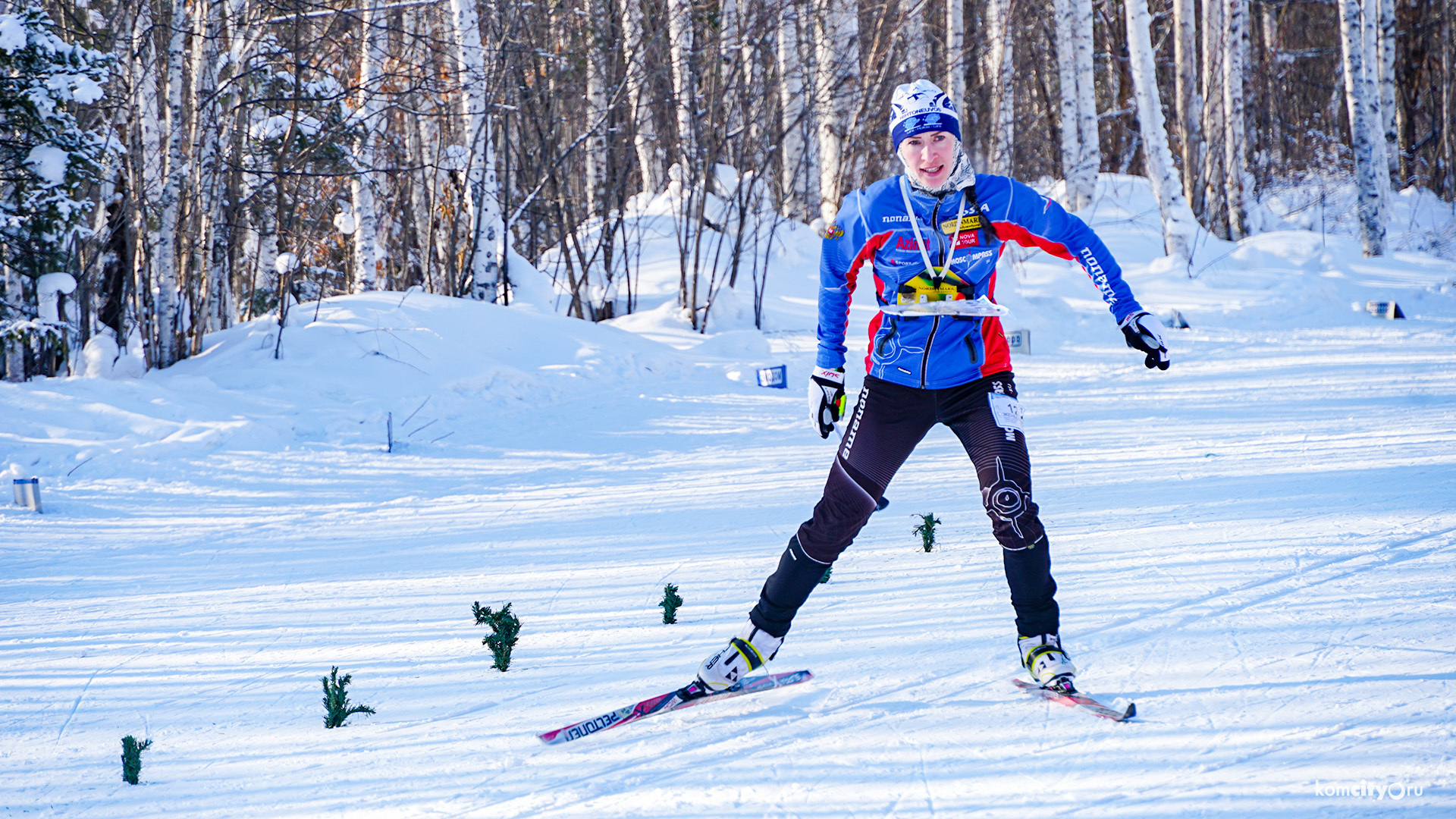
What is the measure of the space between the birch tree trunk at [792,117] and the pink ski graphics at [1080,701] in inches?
362

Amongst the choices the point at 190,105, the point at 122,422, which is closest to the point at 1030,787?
the point at 122,422

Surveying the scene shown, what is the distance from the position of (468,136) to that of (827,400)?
949 centimetres

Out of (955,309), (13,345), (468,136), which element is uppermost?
(468,136)

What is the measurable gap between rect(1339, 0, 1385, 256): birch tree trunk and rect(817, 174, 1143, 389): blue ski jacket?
14534mm

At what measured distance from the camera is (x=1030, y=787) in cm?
246

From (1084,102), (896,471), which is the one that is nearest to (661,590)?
(896,471)

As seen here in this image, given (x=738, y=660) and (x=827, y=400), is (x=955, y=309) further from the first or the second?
(x=738, y=660)

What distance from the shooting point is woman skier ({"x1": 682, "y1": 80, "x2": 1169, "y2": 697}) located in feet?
9.93

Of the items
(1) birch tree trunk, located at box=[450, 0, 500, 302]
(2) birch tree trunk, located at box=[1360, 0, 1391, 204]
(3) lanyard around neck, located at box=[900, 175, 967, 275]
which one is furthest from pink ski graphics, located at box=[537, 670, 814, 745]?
(2) birch tree trunk, located at box=[1360, 0, 1391, 204]

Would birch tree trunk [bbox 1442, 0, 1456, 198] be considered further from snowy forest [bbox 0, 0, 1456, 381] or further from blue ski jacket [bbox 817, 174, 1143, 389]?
blue ski jacket [bbox 817, 174, 1143, 389]

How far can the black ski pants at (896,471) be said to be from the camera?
2.96m

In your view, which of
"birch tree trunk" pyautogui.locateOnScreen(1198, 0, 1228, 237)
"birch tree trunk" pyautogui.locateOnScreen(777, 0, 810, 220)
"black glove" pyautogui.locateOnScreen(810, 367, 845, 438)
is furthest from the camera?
"birch tree trunk" pyautogui.locateOnScreen(1198, 0, 1228, 237)

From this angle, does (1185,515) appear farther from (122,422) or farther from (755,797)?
(122,422)

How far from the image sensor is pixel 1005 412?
9.87 feet
